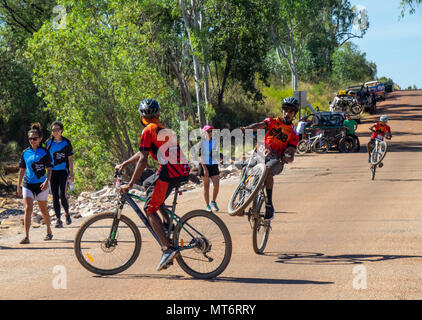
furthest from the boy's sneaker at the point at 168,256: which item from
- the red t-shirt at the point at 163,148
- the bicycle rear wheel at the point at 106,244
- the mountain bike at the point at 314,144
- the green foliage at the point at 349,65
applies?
the green foliage at the point at 349,65

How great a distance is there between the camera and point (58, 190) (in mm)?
11664

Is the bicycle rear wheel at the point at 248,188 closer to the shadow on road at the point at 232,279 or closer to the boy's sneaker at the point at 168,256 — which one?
the shadow on road at the point at 232,279

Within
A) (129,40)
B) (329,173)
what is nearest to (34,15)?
(129,40)

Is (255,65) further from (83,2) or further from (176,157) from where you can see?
(176,157)

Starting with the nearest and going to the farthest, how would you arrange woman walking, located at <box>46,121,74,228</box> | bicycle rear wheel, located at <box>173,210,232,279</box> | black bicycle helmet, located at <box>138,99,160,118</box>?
1. bicycle rear wheel, located at <box>173,210,232,279</box>
2. black bicycle helmet, located at <box>138,99,160,118</box>
3. woman walking, located at <box>46,121,74,228</box>

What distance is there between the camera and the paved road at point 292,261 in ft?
21.3

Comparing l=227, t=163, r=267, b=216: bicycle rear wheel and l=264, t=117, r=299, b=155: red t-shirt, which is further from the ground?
l=264, t=117, r=299, b=155: red t-shirt

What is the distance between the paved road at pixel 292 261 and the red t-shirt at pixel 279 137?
1515 millimetres

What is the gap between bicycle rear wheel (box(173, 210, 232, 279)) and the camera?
6.88 meters

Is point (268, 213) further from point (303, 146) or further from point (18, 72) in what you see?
point (18, 72)

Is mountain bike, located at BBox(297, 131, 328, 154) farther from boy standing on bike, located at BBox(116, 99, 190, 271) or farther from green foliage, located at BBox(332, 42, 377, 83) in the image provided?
green foliage, located at BBox(332, 42, 377, 83)

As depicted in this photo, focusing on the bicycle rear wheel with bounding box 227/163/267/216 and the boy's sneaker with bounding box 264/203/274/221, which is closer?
Answer: the bicycle rear wheel with bounding box 227/163/267/216

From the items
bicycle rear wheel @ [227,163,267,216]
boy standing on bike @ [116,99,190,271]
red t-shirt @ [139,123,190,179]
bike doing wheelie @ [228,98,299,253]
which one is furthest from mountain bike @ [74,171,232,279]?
bike doing wheelie @ [228,98,299,253]

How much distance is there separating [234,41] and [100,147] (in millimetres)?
17281
